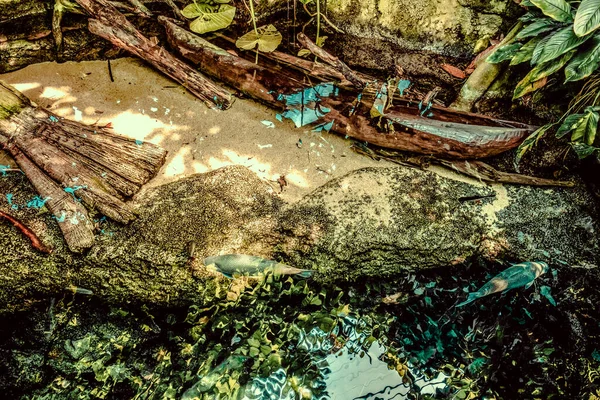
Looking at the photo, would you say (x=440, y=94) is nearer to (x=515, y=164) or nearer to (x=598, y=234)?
(x=515, y=164)

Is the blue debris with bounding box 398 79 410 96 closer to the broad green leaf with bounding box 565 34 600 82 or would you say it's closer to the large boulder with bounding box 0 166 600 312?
the large boulder with bounding box 0 166 600 312

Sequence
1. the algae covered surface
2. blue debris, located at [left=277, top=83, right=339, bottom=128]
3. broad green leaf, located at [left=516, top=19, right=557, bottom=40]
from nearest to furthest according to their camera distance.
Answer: the algae covered surface → broad green leaf, located at [left=516, top=19, right=557, bottom=40] → blue debris, located at [left=277, top=83, right=339, bottom=128]

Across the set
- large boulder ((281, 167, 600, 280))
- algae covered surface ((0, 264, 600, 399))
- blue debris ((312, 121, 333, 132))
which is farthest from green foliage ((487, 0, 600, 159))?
blue debris ((312, 121, 333, 132))

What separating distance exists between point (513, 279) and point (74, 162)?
265cm

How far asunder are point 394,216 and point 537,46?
131 centimetres

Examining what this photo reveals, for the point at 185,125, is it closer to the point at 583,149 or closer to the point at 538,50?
the point at 538,50

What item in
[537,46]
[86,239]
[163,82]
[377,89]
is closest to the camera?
[86,239]

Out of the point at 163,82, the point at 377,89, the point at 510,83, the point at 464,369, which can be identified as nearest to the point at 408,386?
the point at 464,369

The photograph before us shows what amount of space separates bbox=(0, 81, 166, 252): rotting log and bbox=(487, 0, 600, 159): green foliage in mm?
2317

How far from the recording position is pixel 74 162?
247 cm

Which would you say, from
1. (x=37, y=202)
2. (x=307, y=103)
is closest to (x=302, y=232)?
(x=307, y=103)

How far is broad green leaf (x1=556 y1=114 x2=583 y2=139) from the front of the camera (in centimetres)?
257

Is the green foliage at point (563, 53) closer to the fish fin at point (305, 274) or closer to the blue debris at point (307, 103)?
the blue debris at point (307, 103)

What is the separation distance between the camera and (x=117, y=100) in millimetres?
2861
